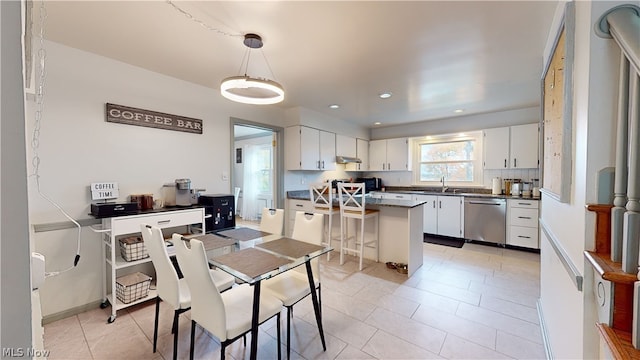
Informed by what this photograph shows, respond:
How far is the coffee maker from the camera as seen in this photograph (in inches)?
113

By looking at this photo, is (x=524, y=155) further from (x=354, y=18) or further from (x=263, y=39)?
(x=263, y=39)

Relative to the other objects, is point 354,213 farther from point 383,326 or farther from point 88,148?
point 88,148

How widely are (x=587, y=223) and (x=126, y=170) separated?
3495mm

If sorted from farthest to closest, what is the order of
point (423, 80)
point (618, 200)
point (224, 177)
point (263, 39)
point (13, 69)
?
point (224, 177)
point (423, 80)
point (263, 39)
point (618, 200)
point (13, 69)

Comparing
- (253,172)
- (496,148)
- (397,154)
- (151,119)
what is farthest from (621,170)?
(253,172)

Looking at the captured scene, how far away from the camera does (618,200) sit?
86 centimetres

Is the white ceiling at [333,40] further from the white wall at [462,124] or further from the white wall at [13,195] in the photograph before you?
the white wall at [13,195]

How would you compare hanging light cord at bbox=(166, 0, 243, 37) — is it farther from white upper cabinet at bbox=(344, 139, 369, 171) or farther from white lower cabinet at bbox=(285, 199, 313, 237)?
white upper cabinet at bbox=(344, 139, 369, 171)

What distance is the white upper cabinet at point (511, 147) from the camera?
13.9 feet

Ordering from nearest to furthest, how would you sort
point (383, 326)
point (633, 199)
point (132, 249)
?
point (633, 199) < point (383, 326) < point (132, 249)

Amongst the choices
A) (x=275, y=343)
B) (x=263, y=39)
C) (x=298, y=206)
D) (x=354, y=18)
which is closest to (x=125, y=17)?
(x=263, y=39)

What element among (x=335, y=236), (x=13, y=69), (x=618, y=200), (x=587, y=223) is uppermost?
(x=13, y=69)

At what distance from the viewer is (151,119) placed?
284 cm

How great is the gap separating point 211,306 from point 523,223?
4.67m
